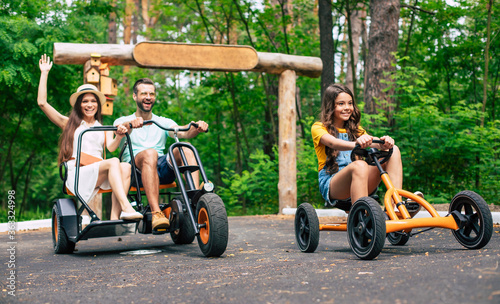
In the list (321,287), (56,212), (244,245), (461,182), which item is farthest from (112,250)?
(461,182)

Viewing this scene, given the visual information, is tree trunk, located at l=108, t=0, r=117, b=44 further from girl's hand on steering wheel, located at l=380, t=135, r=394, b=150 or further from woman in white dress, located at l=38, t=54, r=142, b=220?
girl's hand on steering wheel, located at l=380, t=135, r=394, b=150

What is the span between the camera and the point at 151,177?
4430 millimetres

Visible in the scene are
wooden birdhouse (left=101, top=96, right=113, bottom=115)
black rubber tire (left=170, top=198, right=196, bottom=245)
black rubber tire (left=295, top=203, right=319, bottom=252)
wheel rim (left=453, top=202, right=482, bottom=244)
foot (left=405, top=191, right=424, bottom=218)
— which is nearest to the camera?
wheel rim (left=453, top=202, right=482, bottom=244)

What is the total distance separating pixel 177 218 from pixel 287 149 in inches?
190

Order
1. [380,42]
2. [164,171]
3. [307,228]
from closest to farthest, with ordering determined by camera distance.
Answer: [307,228] < [164,171] < [380,42]

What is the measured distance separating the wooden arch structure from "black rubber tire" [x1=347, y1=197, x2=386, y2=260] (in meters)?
4.92

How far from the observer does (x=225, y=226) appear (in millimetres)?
3754

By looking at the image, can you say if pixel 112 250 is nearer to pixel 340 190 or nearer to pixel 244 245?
pixel 244 245

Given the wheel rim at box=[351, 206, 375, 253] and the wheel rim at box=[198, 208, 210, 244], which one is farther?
the wheel rim at box=[198, 208, 210, 244]

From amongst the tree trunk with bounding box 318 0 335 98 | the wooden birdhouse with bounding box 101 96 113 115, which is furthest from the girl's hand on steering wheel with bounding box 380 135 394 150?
the tree trunk with bounding box 318 0 335 98

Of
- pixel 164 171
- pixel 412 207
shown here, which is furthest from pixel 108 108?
pixel 412 207

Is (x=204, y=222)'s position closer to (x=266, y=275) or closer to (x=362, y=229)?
(x=266, y=275)

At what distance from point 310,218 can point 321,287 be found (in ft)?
5.16

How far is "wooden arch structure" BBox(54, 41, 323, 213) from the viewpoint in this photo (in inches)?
294
